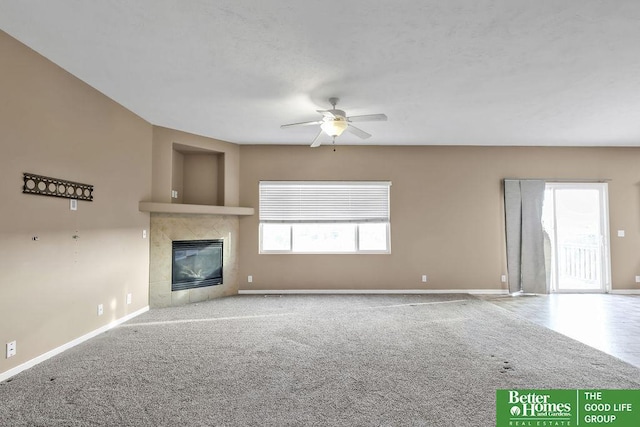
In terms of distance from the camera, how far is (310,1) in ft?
7.43

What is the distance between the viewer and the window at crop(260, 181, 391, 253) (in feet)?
20.2

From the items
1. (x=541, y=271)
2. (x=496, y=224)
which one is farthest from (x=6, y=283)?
(x=541, y=271)

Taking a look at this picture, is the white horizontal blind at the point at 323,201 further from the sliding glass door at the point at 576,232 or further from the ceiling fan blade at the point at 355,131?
the sliding glass door at the point at 576,232

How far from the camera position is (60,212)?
327 cm

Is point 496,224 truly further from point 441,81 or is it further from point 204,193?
point 204,193

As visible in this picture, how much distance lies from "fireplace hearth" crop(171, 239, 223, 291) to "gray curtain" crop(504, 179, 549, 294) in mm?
5305

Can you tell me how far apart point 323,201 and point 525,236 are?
3.79 meters

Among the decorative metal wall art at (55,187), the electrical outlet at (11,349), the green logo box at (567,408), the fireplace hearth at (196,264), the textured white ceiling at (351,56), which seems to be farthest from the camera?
the fireplace hearth at (196,264)

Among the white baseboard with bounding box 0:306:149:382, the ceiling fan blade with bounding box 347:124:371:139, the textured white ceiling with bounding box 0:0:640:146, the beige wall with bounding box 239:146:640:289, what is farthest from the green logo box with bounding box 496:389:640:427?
the beige wall with bounding box 239:146:640:289

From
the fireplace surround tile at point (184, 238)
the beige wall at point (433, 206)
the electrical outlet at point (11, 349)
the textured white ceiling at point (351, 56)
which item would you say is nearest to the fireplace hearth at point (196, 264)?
the fireplace surround tile at point (184, 238)

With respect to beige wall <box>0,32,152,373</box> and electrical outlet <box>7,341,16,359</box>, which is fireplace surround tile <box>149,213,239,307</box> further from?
electrical outlet <box>7,341,16,359</box>

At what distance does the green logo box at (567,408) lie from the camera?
1966 mm

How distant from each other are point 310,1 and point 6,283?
127 inches

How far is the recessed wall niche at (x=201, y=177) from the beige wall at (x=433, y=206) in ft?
1.42
